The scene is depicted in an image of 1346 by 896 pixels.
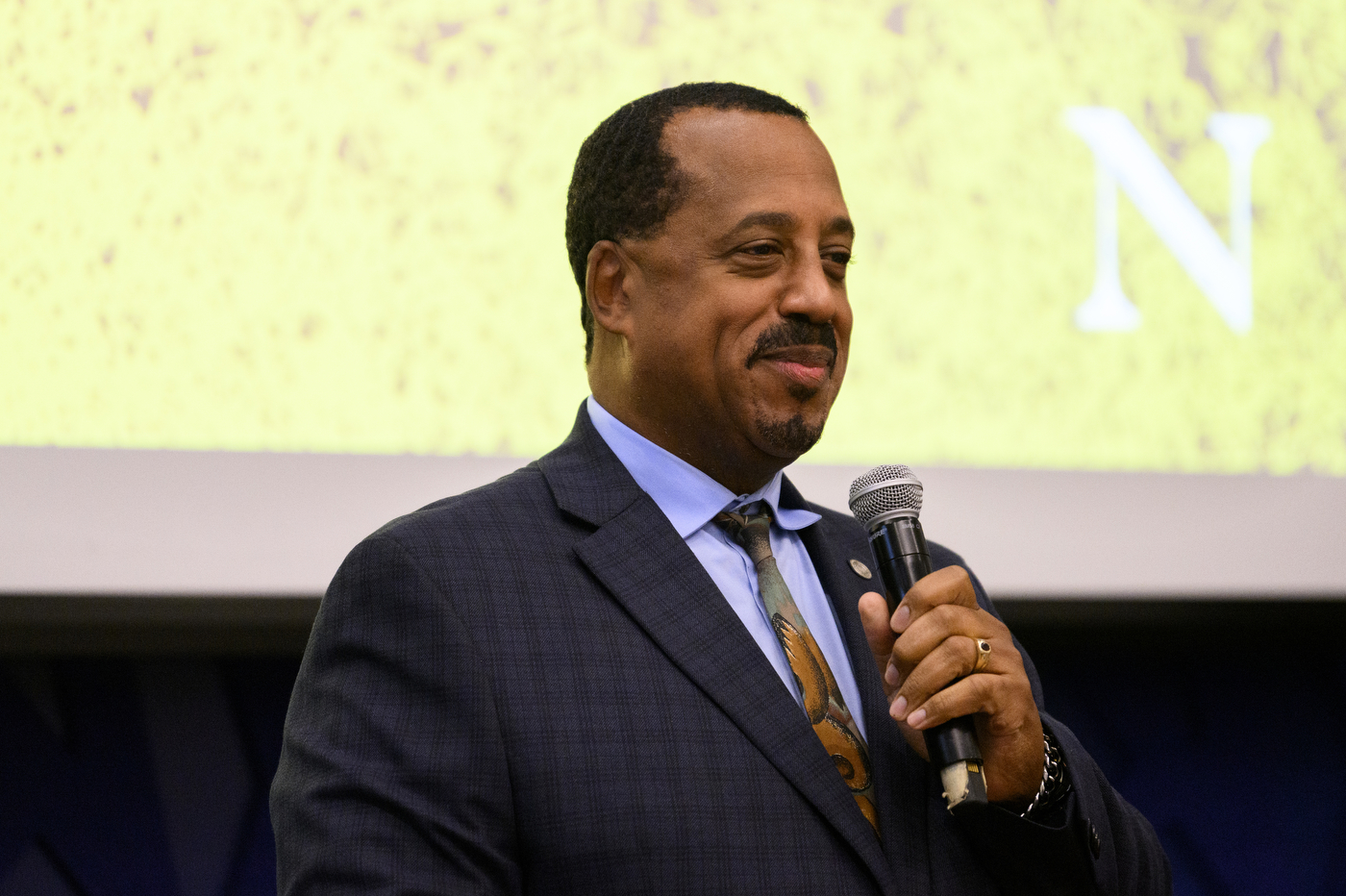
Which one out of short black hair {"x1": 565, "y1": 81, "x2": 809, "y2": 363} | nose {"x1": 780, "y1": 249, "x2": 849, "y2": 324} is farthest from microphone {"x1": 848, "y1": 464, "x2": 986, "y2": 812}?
short black hair {"x1": 565, "y1": 81, "x2": 809, "y2": 363}

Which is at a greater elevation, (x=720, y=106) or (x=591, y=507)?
(x=720, y=106)

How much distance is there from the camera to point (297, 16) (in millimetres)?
2318

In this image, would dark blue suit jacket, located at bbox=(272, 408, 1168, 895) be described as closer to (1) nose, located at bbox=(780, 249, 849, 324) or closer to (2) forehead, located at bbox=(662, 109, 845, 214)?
(1) nose, located at bbox=(780, 249, 849, 324)

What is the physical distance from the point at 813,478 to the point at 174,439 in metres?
1.22

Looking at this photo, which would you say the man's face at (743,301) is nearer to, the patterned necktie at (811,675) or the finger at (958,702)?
the patterned necktie at (811,675)

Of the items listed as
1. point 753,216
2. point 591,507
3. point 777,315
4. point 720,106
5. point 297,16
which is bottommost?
point 591,507

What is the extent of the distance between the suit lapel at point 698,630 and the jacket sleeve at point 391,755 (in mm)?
204

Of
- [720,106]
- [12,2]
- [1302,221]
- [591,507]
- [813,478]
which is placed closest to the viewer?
[591,507]

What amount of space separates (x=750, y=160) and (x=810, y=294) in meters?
0.20

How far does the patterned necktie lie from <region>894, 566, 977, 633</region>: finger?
0.19m

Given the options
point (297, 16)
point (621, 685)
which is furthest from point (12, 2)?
point (621, 685)

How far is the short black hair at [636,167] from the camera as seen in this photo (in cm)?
156

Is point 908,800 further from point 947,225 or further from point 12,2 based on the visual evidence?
point 12,2

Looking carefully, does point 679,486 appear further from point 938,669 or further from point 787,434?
point 938,669
